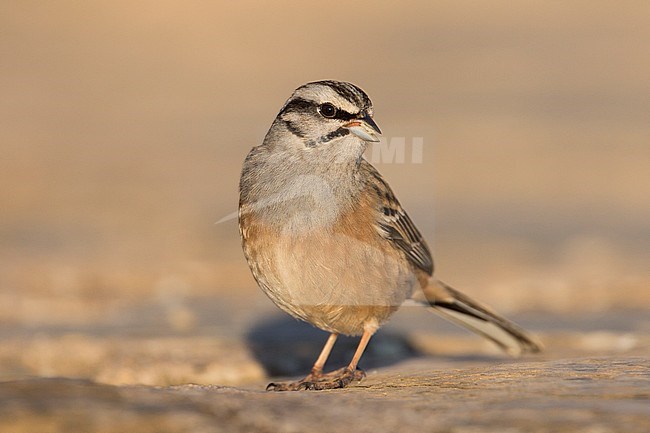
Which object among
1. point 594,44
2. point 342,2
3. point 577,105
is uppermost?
point 342,2

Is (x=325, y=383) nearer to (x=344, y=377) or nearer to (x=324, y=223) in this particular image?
(x=344, y=377)

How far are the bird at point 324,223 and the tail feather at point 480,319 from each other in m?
0.76

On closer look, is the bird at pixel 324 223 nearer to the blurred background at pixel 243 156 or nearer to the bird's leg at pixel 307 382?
the bird's leg at pixel 307 382

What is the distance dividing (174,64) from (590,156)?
939 cm

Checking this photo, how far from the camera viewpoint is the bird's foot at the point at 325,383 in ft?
16.4

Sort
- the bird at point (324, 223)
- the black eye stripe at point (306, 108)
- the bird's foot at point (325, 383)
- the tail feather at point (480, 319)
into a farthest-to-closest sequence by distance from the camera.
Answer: the tail feather at point (480, 319)
the black eye stripe at point (306, 108)
the bird at point (324, 223)
the bird's foot at point (325, 383)

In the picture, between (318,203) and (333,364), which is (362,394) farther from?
(333,364)

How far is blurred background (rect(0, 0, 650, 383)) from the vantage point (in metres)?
7.42

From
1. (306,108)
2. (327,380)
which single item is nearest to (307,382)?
(327,380)

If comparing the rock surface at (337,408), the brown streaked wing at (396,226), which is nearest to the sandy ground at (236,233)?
the rock surface at (337,408)

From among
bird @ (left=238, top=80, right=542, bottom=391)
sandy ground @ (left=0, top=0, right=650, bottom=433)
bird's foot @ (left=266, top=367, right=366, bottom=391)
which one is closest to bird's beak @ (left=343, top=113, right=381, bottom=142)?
bird @ (left=238, top=80, right=542, bottom=391)

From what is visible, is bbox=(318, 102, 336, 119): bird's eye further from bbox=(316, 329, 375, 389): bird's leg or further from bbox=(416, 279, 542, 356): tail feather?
bbox=(416, 279, 542, 356): tail feather

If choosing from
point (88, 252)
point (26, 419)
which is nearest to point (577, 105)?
point (88, 252)

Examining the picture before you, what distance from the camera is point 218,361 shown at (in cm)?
622
